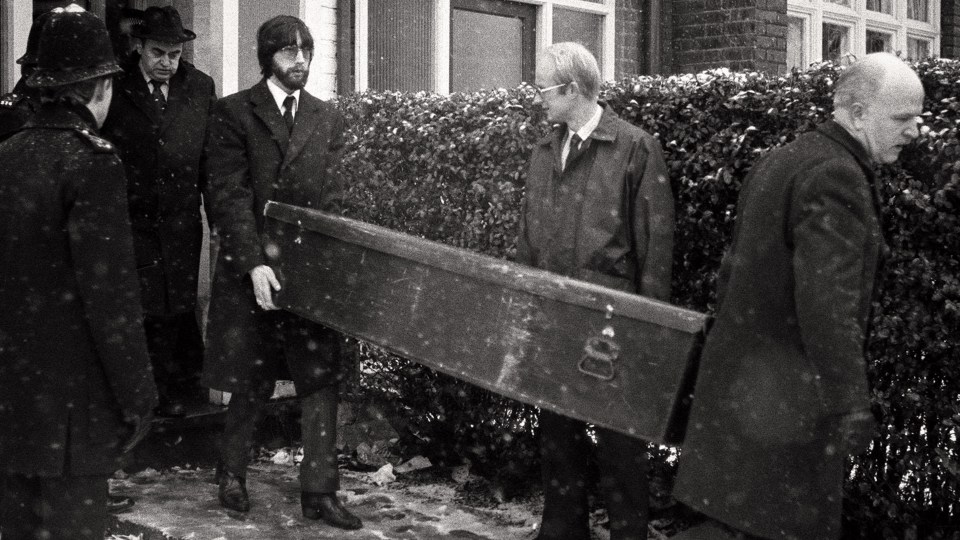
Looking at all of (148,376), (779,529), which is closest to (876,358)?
(779,529)

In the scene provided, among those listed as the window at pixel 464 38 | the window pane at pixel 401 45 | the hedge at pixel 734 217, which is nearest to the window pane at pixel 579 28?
the window at pixel 464 38

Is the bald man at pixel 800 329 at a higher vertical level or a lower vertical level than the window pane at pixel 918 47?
lower

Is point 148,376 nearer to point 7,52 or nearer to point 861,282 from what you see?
point 861,282

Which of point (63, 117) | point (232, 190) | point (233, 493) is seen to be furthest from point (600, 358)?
point (233, 493)

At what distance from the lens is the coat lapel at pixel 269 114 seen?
5.62m

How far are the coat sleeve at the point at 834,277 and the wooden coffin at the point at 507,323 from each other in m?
0.59

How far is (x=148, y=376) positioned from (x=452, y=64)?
19.8ft

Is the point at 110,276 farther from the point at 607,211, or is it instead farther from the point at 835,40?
the point at 835,40

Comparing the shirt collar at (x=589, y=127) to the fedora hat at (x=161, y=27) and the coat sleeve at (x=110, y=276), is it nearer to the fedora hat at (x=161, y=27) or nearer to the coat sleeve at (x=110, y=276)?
the coat sleeve at (x=110, y=276)

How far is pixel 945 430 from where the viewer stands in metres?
4.54

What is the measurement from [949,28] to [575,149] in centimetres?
981

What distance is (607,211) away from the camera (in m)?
4.73

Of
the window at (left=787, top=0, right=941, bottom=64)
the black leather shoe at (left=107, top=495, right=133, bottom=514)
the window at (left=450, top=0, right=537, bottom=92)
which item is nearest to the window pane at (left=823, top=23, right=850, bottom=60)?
the window at (left=787, top=0, right=941, bottom=64)

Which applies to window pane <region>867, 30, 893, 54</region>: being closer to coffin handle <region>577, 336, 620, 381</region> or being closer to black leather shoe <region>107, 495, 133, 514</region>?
black leather shoe <region>107, 495, 133, 514</region>
